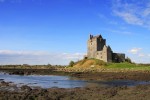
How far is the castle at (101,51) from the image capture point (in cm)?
9881

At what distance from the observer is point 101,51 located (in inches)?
4006

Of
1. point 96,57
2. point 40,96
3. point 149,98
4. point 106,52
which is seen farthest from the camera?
point 96,57

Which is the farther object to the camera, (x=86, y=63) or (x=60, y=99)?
(x=86, y=63)

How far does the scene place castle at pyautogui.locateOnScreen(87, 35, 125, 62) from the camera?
9881cm

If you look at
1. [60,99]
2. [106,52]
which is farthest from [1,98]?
[106,52]

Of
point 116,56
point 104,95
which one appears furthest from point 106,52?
point 104,95

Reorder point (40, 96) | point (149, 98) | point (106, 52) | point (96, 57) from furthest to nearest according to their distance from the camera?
point (96, 57) → point (106, 52) → point (40, 96) → point (149, 98)

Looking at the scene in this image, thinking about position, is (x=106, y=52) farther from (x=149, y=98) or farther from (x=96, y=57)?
(x=149, y=98)

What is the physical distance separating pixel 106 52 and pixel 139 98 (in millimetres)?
71864

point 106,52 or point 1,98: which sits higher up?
point 106,52

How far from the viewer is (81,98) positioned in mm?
27062

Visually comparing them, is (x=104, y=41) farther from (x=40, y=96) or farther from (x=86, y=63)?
(x=40, y=96)

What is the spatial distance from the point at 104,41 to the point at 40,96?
8085 cm

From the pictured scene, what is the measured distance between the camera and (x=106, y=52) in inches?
3851
